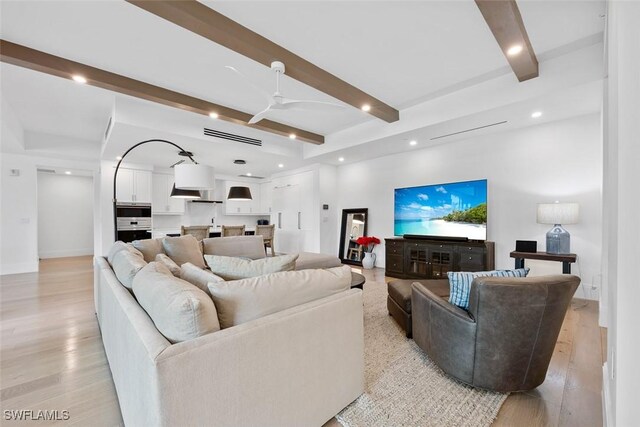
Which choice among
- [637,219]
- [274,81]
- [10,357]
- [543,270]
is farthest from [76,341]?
[543,270]

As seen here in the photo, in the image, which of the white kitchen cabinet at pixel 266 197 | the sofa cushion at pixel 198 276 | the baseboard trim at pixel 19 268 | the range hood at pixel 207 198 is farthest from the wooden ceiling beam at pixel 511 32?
the baseboard trim at pixel 19 268

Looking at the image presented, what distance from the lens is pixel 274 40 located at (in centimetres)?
254

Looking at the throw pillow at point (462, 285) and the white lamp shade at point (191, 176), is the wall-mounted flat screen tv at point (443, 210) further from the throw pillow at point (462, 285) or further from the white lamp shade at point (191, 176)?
the white lamp shade at point (191, 176)

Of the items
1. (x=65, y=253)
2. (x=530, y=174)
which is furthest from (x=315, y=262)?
(x=65, y=253)

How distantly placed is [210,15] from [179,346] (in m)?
2.37

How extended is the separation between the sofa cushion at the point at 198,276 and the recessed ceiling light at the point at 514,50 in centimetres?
308

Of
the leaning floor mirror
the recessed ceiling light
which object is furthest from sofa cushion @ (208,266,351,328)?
the leaning floor mirror

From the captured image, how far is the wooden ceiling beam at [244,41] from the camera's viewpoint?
199cm

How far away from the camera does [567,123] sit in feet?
12.4

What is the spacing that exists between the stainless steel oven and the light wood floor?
263 centimetres

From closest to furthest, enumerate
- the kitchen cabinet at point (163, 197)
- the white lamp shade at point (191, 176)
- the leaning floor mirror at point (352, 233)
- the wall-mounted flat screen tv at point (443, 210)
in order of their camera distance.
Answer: the white lamp shade at point (191, 176) < the wall-mounted flat screen tv at point (443, 210) < the leaning floor mirror at point (352, 233) < the kitchen cabinet at point (163, 197)

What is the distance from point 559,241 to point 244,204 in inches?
288

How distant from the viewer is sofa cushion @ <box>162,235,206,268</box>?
3.35 metres

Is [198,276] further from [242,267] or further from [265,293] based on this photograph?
[265,293]
